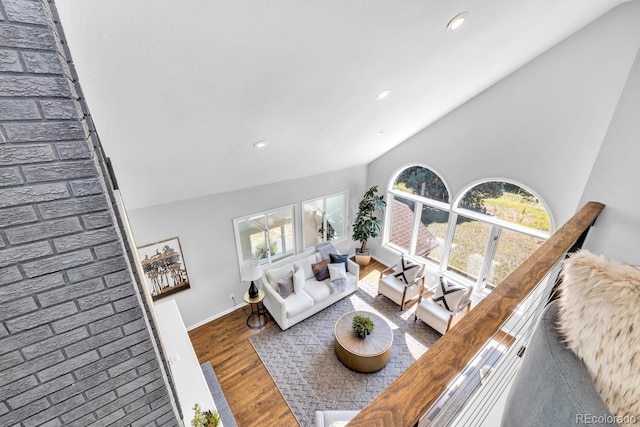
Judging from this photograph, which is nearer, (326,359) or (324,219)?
(326,359)

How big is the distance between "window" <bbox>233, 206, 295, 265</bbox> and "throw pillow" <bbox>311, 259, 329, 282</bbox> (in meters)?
0.64

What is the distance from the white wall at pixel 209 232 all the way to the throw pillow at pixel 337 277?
1.30 m

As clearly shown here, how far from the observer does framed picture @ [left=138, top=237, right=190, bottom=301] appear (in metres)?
3.91

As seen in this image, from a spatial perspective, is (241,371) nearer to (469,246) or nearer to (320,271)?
(320,271)

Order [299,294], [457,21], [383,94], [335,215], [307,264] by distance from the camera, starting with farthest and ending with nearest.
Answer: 1. [335,215]
2. [307,264]
3. [299,294]
4. [383,94]
5. [457,21]

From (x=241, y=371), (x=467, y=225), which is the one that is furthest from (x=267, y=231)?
(x=467, y=225)

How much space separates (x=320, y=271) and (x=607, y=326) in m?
4.31

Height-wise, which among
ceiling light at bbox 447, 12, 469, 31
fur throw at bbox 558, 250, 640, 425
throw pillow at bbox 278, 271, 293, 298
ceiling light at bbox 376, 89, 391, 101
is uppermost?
ceiling light at bbox 447, 12, 469, 31

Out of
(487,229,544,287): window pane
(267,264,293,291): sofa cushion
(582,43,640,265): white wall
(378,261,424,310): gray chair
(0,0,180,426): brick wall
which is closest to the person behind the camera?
(0,0,180,426): brick wall

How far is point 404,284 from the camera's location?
4.93 meters

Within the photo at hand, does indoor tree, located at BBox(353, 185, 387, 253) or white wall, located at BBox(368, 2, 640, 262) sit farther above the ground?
white wall, located at BBox(368, 2, 640, 262)

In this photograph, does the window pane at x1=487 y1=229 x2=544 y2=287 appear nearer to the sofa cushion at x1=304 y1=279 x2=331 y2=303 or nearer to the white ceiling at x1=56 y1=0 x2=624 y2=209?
the white ceiling at x1=56 y1=0 x2=624 y2=209

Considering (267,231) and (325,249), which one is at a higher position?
(267,231)

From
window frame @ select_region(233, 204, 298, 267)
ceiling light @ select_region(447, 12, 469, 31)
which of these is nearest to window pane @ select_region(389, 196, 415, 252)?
window frame @ select_region(233, 204, 298, 267)
